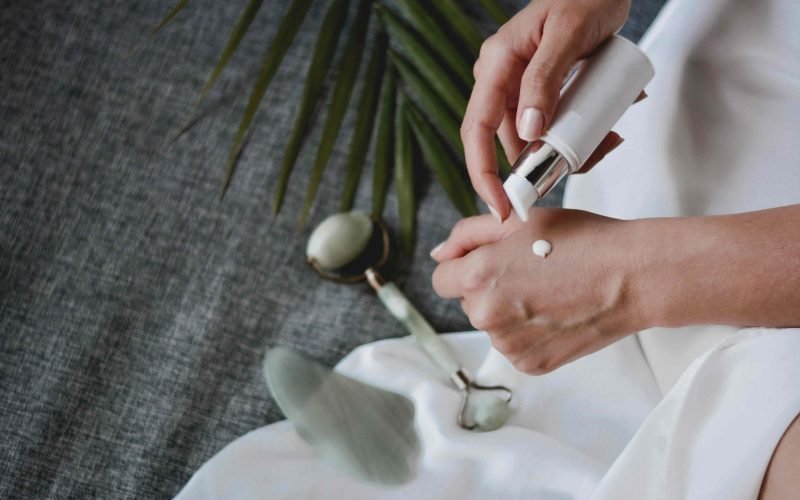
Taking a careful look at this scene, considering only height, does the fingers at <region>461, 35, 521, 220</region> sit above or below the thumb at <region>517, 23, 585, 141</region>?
below

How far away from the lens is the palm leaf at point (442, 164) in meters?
0.89

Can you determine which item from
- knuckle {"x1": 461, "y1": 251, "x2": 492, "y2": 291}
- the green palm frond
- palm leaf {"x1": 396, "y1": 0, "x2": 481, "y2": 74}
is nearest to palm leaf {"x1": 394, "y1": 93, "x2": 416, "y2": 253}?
the green palm frond

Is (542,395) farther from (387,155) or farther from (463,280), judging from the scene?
(387,155)

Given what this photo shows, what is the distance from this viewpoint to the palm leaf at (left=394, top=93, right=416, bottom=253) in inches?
35.7

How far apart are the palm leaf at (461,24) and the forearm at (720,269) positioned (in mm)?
376

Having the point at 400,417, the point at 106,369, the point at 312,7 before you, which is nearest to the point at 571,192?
the point at 400,417

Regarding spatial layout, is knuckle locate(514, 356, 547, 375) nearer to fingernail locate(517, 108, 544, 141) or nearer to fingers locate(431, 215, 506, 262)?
fingers locate(431, 215, 506, 262)

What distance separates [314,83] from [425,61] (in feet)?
0.49

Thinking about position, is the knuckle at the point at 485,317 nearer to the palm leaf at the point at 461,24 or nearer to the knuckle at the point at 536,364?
the knuckle at the point at 536,364

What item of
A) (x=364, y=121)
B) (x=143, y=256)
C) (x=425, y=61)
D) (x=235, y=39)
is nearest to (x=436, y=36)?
(x=425, y=61)

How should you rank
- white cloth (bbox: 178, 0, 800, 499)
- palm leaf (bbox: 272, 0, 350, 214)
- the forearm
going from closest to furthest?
the forearm
white cloth (bbox: 178, 0, 800, 499)
palm leaf (bbox: 272, 0, 350, 214)

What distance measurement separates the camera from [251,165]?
93cm

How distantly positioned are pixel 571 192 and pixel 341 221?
0.93 feet

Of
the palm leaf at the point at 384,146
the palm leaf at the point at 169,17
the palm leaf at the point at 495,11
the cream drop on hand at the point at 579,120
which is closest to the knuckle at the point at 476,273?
the cream drop on hand at the point at 579,120
